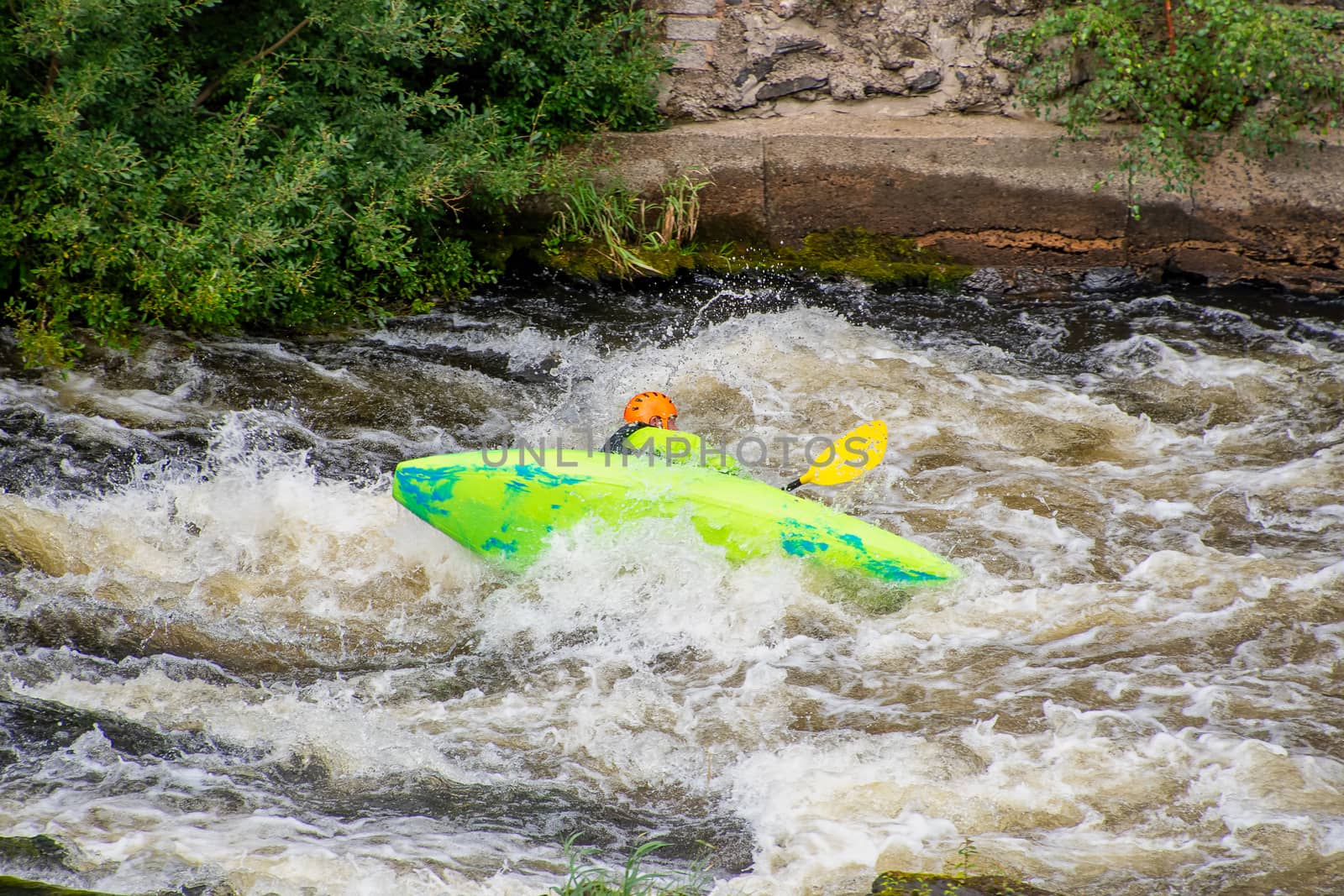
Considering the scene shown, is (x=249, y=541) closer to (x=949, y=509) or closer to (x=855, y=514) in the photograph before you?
(x=855, y=514)

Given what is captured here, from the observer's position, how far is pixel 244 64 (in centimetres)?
499

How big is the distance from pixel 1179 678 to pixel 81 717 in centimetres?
287

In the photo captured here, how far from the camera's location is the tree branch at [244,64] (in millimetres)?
4980

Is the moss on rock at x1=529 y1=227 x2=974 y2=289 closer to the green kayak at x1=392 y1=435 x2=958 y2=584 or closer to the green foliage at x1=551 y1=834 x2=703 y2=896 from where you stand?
the green kayak at x1=392 y1=435 x2=958 y2=584

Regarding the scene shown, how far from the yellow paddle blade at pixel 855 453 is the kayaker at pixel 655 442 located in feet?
1.04

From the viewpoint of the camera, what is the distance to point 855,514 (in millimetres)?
4199

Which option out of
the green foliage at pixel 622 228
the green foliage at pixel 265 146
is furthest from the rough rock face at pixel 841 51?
the green foliage at pixel 622 228

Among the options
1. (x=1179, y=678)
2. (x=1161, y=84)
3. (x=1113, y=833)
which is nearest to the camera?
(x=1113, y=833)

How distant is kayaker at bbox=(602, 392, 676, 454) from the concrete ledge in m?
2.50

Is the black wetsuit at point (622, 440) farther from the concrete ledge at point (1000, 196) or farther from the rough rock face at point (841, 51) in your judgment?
the rough rock face at point (841, 51)

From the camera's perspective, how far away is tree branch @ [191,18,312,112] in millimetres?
4980

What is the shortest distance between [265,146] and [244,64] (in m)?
0.35

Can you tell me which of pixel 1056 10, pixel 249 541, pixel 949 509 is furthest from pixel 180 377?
pixel 1056 10

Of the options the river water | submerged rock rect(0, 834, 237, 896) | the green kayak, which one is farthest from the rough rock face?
submerged rock rect(0, 834, 237, 896)
